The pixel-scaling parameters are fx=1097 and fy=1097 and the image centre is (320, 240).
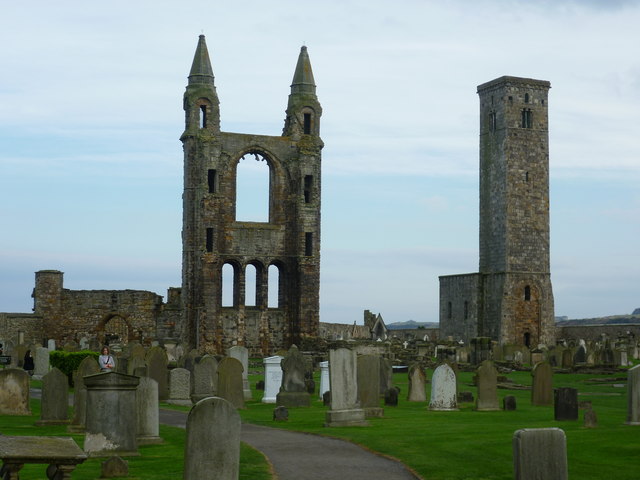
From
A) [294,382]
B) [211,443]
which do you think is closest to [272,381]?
[294,382]

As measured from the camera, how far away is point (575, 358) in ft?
132

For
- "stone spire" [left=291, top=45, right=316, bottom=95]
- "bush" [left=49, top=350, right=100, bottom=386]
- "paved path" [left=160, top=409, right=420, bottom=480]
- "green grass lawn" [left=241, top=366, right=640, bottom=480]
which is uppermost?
"stone spire" [left=291, top=45, right=316, bottom=95]

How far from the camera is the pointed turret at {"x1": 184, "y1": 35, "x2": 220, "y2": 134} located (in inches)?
2143

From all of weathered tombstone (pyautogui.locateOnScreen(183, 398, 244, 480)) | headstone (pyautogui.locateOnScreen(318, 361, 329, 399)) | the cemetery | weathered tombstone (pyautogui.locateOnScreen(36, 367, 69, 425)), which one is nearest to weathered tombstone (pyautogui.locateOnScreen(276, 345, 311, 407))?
the cemetery

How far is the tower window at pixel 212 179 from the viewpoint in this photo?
54.3 metres

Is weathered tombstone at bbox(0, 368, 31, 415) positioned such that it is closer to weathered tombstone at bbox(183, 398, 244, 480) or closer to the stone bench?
the stone bench

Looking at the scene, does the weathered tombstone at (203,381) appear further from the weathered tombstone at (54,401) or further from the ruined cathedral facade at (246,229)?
the ruined cathedral facade at (246,229)

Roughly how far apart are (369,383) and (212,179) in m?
34.3

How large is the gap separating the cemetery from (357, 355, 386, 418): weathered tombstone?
0.03m

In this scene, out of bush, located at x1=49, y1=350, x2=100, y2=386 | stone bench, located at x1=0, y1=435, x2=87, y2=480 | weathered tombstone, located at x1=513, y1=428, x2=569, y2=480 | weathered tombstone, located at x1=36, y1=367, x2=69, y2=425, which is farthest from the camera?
bush, located at x1=49, y1=350, x2=100, y2=386

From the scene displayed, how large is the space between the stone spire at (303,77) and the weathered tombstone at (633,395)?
3999cm

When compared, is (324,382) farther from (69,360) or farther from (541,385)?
(69,360)

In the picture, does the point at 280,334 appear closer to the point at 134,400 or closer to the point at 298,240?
the point at 298,240

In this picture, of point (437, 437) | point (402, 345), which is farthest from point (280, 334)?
point (437, 437)
